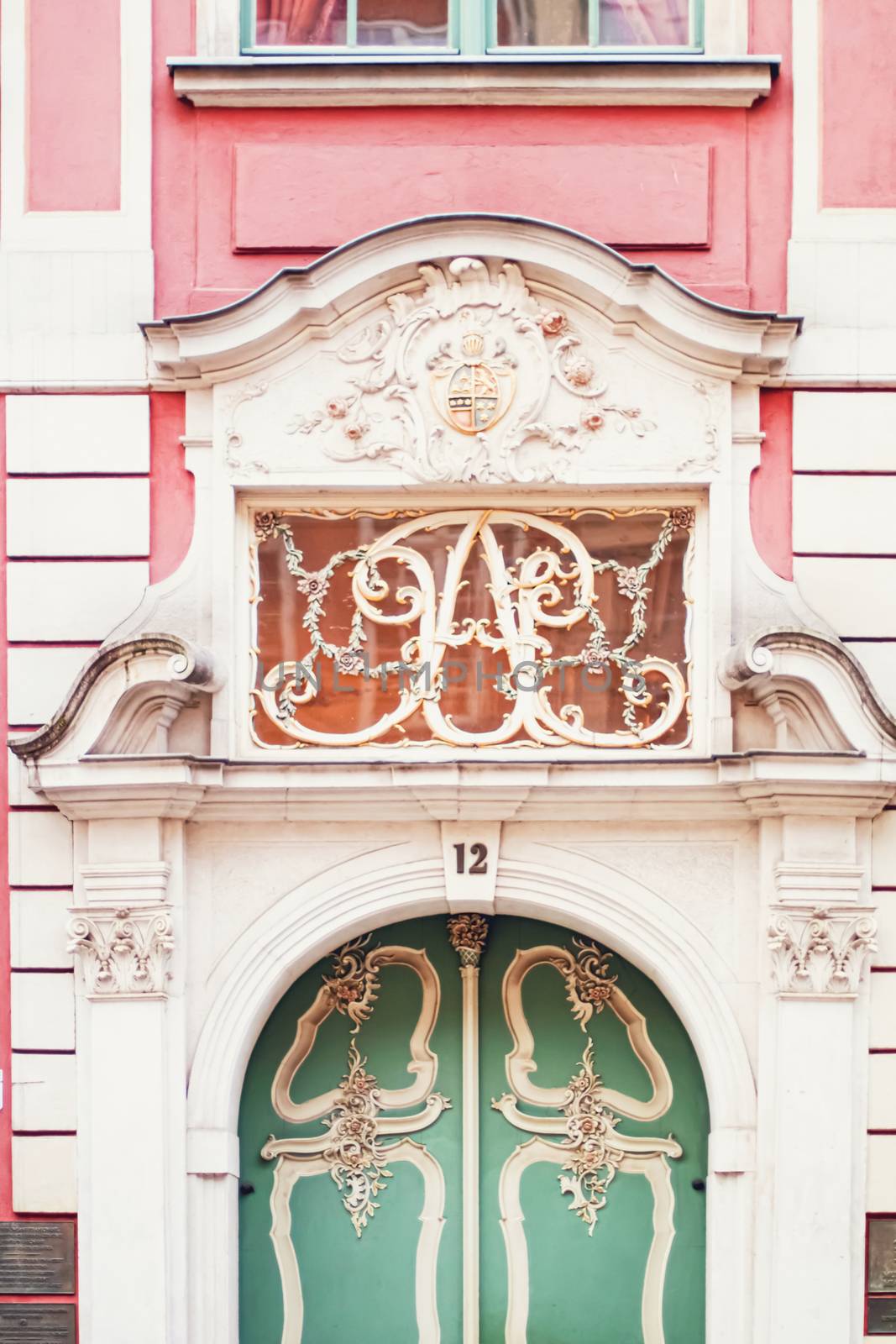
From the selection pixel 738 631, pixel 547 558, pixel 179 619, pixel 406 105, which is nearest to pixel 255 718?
pixel 179 619

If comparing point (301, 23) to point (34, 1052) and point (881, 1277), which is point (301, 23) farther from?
point (881, 1277)

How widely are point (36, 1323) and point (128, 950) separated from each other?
1.57m

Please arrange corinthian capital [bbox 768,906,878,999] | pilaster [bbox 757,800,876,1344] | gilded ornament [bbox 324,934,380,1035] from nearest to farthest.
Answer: pilaster [bbox 757,800,876,1344]
corinthian capital [bbox 768,906,878,999]
gilded ornament [bbox 324,934,380,1035]

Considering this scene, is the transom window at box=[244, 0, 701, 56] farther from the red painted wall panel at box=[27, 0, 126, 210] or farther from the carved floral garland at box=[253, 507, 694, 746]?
the carved floral garland at box=[253, 507, 694, 746]

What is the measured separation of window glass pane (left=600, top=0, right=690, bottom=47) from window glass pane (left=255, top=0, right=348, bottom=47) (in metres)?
1.15

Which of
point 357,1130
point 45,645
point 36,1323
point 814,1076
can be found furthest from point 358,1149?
point 45,645

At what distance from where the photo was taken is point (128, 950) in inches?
336

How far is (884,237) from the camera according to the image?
888cm

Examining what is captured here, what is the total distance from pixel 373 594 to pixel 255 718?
719 mm

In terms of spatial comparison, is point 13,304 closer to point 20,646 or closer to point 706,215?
point 20,646

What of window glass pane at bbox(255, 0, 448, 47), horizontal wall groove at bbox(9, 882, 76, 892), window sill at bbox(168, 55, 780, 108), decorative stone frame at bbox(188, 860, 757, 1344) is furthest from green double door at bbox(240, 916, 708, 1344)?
window glass pane at bbox(255, 0, 448, 47)

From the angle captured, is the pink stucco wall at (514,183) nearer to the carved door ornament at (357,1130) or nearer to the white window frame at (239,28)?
the white window frame at (239,28)

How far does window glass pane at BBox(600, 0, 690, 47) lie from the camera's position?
9.09m

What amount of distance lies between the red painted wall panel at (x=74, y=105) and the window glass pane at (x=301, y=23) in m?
0.63
